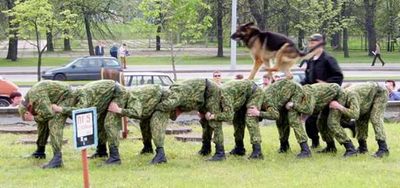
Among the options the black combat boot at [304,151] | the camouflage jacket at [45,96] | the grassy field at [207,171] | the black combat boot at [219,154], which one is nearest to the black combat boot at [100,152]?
the grassy field at [207,171]

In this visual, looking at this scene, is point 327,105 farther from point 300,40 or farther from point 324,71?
point 300,40

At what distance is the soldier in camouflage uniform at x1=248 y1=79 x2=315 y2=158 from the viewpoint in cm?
1177

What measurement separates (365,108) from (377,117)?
0.83ft

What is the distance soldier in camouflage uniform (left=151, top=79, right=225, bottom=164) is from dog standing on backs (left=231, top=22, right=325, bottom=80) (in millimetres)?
4483

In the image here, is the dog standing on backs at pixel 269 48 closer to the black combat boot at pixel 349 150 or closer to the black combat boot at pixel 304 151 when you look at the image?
the black combat boot at pixel 304 151

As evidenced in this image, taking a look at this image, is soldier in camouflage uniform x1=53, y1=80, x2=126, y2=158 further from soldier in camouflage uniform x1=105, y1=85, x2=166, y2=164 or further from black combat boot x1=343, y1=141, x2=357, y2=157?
black combat boot x1=343, y1=141, x2=357, y2=157

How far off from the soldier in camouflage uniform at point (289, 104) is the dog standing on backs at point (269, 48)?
481cm

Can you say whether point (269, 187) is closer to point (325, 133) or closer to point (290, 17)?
point (325, 133)

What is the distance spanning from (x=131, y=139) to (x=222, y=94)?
3.45 m

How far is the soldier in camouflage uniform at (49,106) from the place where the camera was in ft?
35.8

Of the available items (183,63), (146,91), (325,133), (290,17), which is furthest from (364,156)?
(290,17)

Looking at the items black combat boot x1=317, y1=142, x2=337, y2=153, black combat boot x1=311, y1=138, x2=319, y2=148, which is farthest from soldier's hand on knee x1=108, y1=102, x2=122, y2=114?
black combat boot x1=311, y1=138, x2=319, y2=148

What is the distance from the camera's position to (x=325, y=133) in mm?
12484

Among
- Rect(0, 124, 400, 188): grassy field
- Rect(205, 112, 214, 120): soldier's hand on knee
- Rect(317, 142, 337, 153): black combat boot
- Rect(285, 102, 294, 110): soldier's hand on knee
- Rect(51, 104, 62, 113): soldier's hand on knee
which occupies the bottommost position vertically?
Rect(0, 124, 400, 188): grassy field
